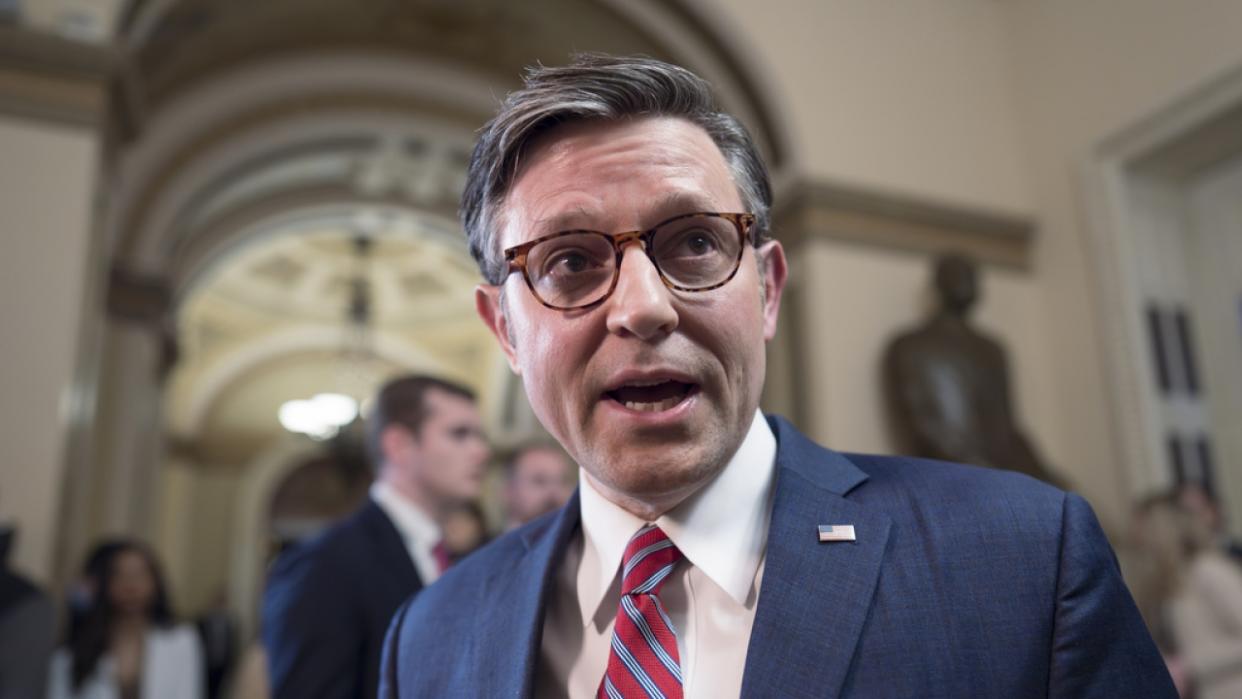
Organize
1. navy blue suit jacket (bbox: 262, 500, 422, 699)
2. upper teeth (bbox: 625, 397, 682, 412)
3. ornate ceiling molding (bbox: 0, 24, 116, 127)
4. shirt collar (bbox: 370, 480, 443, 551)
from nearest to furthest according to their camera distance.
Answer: upper teeth (bbox: 625, 397, 682, 412), navy blue suit jacket (bbox: 262, 500, 422, 699), shirt collar (bbox: 370, 480, 443, 551), ornate ceiling molding (bbox: 0, 24, 116, 127)

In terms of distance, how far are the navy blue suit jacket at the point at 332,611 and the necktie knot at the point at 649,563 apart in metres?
1.32

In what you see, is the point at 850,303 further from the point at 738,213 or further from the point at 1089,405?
the point at 738,213

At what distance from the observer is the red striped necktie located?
3.74 ft

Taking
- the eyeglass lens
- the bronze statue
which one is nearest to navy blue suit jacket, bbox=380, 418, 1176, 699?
the eyeglass lens

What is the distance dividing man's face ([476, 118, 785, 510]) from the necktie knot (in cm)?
4

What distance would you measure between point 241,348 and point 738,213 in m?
15.9

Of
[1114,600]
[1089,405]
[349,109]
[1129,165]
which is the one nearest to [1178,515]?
[1089,405]

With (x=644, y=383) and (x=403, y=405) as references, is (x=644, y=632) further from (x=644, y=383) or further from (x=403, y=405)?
(x=403, y=405)

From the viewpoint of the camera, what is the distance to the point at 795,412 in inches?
226

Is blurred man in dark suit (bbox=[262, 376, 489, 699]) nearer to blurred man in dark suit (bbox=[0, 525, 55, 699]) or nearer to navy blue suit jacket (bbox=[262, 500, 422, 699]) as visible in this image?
navy blue suit jacket (bbox=[262, 500, 422, 699])

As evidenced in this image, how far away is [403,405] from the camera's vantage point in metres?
3.24

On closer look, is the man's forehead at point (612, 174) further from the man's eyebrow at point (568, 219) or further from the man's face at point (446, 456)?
the man's face at point (446, 456)

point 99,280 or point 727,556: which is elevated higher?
point 99,280

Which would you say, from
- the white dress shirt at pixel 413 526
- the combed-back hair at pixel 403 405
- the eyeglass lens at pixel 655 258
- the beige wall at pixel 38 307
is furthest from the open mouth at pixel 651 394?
the beige wall at pixel 38 307
